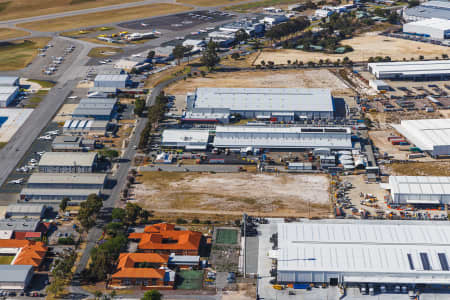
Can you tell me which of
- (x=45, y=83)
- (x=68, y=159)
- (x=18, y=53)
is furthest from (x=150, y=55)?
(x=68, y=159)

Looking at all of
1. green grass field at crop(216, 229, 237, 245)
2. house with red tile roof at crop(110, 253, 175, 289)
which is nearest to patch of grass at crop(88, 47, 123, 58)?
green grass field at crop(216, 229, 237, 245)

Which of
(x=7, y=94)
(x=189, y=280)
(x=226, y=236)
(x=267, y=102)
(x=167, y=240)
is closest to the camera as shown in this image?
(x=189, y=280)

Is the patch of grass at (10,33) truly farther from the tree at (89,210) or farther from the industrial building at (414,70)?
the tree at (89,210)

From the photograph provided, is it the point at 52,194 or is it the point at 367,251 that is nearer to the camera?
the point at 367,251

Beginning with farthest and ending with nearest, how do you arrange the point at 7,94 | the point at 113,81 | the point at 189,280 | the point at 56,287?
the point at 113,81 → the point at 7,94 → the point at 189,280 → the point at 56,287

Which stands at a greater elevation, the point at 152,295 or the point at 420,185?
the point at 420,185

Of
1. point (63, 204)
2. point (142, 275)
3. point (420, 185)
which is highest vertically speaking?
point (420, 185)

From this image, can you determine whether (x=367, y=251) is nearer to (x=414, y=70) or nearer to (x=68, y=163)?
(x=68, y=163)
